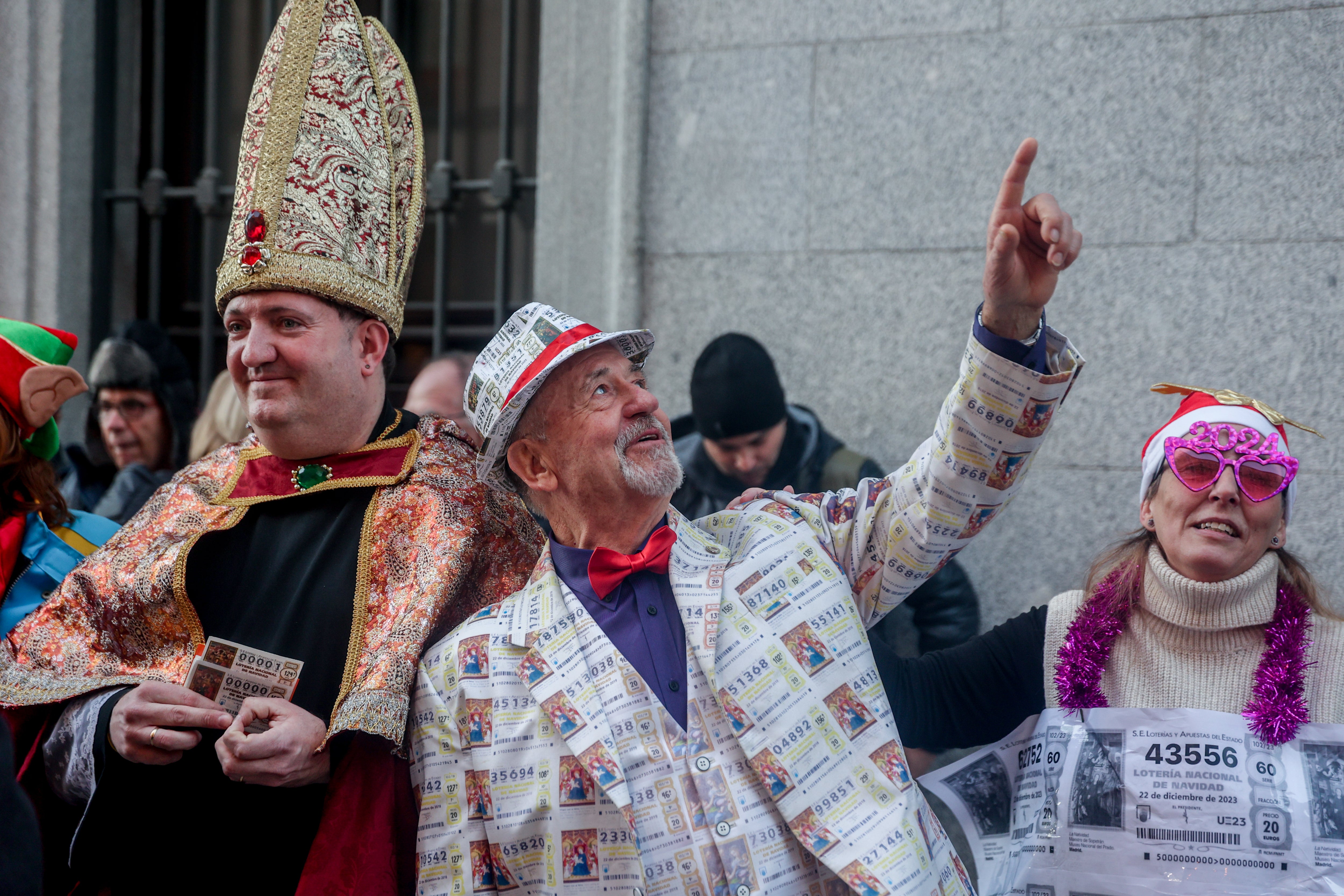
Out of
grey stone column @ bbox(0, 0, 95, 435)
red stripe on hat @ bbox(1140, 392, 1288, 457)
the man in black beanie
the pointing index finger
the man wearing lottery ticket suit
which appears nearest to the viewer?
the pointing index finger

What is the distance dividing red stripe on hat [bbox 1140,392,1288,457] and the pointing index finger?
0.75 metres

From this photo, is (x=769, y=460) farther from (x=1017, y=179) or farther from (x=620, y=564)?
(x=1017, y=179)

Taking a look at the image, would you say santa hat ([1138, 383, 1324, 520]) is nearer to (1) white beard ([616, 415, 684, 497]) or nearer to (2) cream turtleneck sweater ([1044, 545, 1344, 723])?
(2) cream turtleneck sweater ([1044, 545, 1344, 723])

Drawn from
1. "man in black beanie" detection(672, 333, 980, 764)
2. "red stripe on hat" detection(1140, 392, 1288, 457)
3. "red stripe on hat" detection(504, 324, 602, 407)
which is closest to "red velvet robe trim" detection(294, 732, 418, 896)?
"red stripe on hat" detection(504, 324, 602, 407)

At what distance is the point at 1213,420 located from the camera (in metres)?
2.49

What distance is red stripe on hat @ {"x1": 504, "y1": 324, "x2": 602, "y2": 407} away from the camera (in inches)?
A: 97.5

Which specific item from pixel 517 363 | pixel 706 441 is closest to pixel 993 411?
pixel 517 363

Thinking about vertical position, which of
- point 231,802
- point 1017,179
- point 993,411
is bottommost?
point 231,802

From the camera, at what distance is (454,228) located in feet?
18.4

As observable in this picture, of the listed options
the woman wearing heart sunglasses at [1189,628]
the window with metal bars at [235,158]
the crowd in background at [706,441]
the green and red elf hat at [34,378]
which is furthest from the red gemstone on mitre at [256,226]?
the window with metal bars at [235,158]

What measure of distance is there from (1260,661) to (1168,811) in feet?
1.14

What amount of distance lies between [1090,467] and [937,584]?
705mm

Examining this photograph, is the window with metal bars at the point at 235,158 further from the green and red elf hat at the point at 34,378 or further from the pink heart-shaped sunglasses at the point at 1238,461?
the pink heart-shaped sunglasses at the point at 1238,461

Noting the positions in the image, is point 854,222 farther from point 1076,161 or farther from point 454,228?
point 454,228
